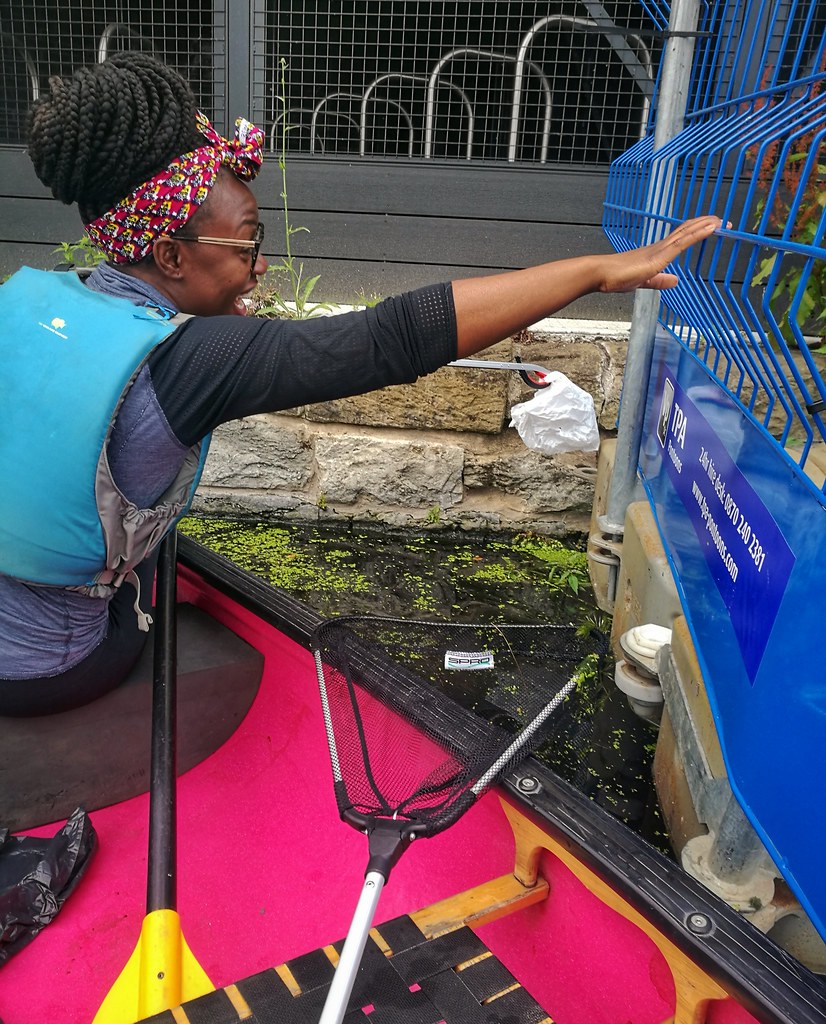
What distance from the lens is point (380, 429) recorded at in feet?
13.2

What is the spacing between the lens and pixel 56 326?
1438mm

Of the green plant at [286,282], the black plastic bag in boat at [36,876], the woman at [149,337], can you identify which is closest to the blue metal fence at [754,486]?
the woman at [149,337]

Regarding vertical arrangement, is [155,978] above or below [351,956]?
below

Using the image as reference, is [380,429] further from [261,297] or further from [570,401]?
[570,401]

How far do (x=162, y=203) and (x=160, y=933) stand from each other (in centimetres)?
129

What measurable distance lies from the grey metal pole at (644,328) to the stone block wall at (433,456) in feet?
2.64

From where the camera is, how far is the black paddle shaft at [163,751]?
4.73 ft

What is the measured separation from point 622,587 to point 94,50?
411cm

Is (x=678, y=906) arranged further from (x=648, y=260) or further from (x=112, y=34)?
(x=112, y=34)

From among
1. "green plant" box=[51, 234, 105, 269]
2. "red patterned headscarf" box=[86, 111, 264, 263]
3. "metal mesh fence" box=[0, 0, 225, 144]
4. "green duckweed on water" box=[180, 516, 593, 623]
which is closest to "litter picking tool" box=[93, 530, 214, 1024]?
"red patterned headscarf" box=[86, 111, 264, 263]

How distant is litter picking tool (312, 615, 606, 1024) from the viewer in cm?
126

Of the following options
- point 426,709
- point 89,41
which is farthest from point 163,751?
point 89,41

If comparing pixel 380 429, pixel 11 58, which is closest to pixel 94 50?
pixel 11 58

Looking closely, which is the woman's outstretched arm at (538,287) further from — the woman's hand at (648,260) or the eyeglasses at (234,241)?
the eyeglasses at (234,241)
